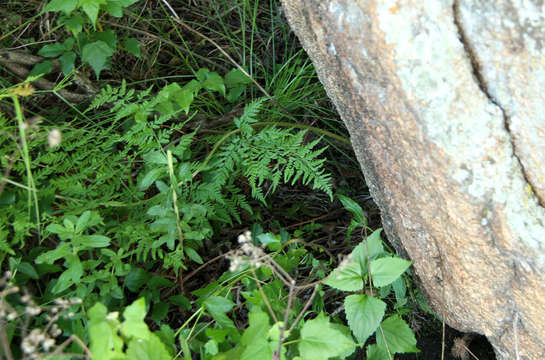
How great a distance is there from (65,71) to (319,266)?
174 cm

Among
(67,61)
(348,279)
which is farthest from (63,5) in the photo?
(348,279)

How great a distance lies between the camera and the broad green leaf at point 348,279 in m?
1.89

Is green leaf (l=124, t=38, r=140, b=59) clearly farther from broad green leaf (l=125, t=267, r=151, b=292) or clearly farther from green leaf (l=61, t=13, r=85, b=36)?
broad green leaf (l=125, t=267, r=151, b=292)

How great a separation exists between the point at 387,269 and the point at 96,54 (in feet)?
6.04

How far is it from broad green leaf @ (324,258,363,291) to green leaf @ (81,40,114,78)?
1.63 meters

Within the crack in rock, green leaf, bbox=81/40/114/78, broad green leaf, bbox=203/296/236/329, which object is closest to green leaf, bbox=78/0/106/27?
green leaf, bbox=81/40/114/78

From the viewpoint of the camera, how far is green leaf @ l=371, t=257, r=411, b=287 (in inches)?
74.0

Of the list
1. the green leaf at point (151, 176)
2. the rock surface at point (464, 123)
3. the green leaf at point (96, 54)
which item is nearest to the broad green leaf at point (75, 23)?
the green leaf at point (96, 54)

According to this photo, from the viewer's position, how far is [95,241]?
6.44 ft

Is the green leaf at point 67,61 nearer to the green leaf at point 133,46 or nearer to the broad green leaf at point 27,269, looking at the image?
the green leaf at point 133,46

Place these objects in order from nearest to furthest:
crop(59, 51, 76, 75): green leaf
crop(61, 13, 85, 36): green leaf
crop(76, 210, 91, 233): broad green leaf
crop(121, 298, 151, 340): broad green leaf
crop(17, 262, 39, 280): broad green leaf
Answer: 1. crop(121, 298, 151, 340): broad green leaf
2. crop(76, 210, 91, 233): broad green leaf
3. crop(17, 262, 39, 280): broad green leaf
4. crop(61, 13, 85, 36): green leaf
5. crop(59, 51, 76, 75): green leaf

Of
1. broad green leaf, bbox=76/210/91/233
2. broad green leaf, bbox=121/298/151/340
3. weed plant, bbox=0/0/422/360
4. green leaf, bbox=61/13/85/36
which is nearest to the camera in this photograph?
broad green leaf, bbox=121/298/151/340

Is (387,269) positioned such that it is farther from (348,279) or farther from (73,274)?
(73,274)

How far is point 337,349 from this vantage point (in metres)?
1.67
